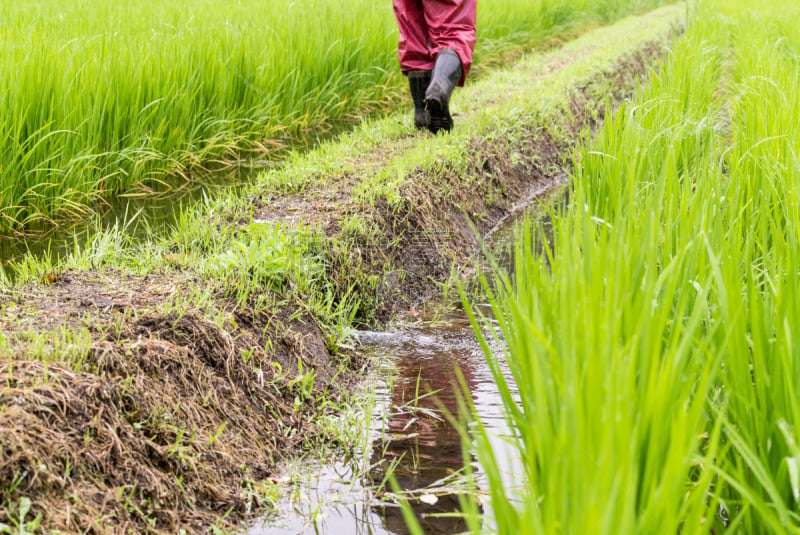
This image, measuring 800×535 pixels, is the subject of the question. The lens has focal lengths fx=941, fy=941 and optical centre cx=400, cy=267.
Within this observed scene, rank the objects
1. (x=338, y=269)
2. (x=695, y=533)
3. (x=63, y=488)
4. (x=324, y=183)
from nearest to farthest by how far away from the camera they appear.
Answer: (x=695, y=533) → (x=63, y=488) → (x=338, y=269) → (x=324, y=183)

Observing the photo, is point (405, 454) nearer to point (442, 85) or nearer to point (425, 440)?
point (425, 440)

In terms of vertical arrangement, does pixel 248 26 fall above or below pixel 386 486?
above

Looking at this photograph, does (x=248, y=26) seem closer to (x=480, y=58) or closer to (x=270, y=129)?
(x=270, y=129)

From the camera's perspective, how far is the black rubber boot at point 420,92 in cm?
483

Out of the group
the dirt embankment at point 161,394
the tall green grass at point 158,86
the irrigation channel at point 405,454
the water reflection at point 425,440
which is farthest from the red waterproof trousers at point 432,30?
the water reflection at point 425,440

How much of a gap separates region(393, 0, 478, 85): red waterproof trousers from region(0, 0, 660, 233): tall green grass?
3.34 feet

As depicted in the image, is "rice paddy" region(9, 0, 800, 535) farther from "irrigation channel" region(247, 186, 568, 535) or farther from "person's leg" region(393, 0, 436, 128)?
"person's leg" region(393, 0, 436, 128)

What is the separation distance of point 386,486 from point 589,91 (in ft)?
16.8

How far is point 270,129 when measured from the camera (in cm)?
545

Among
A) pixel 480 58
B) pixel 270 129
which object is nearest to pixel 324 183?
pixel 270 129

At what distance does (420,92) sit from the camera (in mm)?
4875

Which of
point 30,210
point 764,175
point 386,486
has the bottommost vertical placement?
point 386,486

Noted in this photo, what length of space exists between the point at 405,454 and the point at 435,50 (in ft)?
9.21

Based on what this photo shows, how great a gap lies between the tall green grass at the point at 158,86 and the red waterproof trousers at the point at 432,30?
102cm
